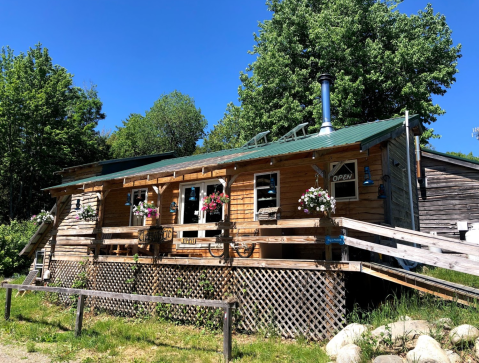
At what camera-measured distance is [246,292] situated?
8.26 m

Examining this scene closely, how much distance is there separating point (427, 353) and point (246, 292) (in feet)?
13.9

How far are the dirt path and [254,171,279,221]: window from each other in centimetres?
624

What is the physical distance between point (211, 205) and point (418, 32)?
18338 millimetres

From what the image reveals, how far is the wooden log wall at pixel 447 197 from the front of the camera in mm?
13680

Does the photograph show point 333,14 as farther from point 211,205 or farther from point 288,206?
point 211,205

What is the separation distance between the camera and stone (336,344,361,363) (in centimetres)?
512

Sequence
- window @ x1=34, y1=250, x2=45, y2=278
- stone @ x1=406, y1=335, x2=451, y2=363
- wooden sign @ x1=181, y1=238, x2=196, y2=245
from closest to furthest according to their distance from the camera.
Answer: stone @ x1=406, y1=335, x2=451, y2=363 → wooden sign @ x1=181, y1=238, x2=196, y2=245 → window @ x1=34, y1=250, x2=45, y2=278

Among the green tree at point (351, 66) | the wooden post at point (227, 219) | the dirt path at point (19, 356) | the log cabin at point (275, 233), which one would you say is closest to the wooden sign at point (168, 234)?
the log cabin at point (275, 233)

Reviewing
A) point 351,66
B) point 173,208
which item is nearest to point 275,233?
point 173,208

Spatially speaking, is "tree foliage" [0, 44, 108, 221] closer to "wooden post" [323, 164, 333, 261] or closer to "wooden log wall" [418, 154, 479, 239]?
"wooden log wall" [418, 154, 479, 239]

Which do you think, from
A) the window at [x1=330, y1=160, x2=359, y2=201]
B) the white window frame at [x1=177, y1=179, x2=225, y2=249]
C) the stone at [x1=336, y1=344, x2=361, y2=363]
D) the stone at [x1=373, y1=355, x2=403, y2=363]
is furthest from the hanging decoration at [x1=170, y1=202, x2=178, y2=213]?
the stone at [x1=373, y1=355, x2=403, y2=363]

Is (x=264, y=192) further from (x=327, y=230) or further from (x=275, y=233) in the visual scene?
(x=327, y=230)

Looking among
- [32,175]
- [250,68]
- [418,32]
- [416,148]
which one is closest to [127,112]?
[32,175]

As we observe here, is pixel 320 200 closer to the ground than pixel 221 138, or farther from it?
closer to the ground
